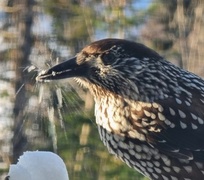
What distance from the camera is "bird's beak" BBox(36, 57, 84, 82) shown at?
2.36m

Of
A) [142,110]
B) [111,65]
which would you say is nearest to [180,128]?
[142,110]

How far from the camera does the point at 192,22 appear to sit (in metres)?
7.22

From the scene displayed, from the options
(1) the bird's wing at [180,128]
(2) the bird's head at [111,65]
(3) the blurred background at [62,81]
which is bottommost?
(3) the blurred background at [62,81]

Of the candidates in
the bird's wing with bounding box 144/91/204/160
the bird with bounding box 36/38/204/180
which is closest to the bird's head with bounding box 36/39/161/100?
the bird with bounding box 36/38/204/180

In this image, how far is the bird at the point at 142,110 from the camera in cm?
247

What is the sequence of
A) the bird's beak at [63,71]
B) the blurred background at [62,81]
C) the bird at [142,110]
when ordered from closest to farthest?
the bird's beak at [63,71], the bird at [142,110], the blurred background at [62,81]

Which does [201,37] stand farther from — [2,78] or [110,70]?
[110,70]

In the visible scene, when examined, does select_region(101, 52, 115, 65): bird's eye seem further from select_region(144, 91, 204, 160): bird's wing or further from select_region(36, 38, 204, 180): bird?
select_region(144, 91, 204, 160): bird's wing

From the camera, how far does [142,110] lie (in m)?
2.47

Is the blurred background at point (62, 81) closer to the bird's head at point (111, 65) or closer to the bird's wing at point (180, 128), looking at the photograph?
the bird's head at point (111, 65)

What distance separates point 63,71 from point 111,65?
0.19 m

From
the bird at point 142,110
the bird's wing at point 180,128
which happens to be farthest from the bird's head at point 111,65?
the bird's wing at point 180,128

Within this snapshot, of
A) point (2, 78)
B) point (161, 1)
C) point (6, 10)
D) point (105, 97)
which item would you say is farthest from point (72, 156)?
point (161, 1)

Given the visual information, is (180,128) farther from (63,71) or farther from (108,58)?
(63,71)
